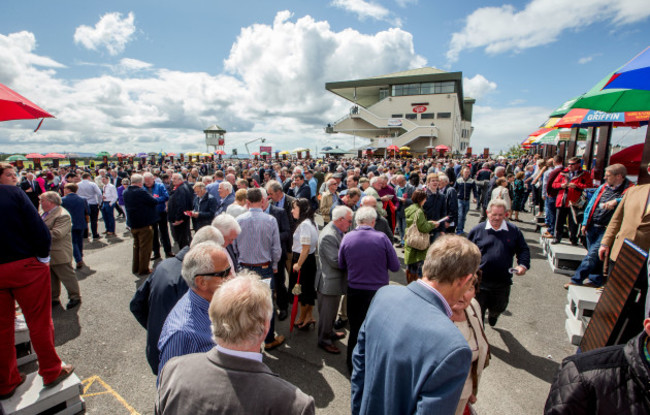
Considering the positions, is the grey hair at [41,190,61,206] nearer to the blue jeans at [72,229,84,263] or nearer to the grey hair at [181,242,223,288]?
the blue jeans at [72,229,84,263]

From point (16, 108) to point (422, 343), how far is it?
3979 millimetres

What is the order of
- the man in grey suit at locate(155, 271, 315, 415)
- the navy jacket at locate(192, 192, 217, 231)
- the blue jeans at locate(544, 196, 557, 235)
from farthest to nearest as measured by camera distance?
1. the blue jeans at locate(544, 196, 557, 235)
2. the navy jacket at locate(192, 192, 217, 231)
3. the man in grey suit at locate(155, 271, 315, 415)

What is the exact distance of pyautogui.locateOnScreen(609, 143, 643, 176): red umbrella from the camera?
8354 mm

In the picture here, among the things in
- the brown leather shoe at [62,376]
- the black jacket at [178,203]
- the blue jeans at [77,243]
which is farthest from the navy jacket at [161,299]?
the blue jeans at [77,243]

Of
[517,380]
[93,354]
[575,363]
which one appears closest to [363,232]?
[575,363]

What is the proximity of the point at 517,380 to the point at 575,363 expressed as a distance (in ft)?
7.61

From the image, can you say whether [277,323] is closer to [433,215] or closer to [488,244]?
[488,244]

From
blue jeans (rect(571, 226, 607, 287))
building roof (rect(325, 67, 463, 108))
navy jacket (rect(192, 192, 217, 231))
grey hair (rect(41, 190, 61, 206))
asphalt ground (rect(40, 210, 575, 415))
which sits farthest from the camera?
building roof (rect(325, 67, 463, 108))

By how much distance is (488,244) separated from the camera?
11.9 ft

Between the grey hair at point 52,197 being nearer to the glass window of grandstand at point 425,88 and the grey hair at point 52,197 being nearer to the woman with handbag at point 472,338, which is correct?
the woman with handbag at point 472,338

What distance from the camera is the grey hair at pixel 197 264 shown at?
188cm

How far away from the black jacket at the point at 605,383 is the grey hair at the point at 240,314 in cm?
146

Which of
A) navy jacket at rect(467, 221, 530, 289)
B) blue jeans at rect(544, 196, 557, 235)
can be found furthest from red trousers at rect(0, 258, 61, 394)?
blue jeans at rect(544, 196, 557, 235)

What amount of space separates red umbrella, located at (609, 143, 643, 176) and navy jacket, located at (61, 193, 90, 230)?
13.7 metres
